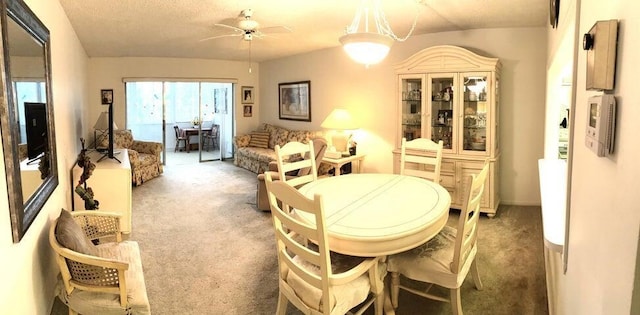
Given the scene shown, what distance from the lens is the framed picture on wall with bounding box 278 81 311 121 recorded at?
7073 mm

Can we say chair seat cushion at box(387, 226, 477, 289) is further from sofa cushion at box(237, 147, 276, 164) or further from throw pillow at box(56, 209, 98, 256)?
sofa cushion at box(237, 147, 276, 164)

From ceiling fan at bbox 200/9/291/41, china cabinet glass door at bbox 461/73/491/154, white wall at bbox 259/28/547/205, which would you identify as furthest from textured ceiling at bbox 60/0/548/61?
china cabinet glass door at bbox 461/73/491/154

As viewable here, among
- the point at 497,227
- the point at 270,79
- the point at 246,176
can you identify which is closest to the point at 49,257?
the point at 497,227

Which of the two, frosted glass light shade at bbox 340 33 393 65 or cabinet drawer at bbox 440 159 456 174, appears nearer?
frosted glass light shade at bbox 340 33 393 65

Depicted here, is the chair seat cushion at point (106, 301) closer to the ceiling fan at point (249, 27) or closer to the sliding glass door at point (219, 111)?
the ceiling fan at point (249, 27)

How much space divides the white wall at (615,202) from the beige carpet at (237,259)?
1.55 m

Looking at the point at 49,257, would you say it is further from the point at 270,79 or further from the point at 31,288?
the point at 270,79

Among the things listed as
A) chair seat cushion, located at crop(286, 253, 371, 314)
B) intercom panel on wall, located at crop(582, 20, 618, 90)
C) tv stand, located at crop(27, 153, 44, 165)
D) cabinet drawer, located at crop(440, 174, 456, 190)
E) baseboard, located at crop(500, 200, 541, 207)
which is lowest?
baseboard, located at crop(500, 200, 541, 207)

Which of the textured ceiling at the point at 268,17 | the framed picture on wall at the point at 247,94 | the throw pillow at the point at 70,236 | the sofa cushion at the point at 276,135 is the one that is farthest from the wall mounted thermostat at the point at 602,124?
the framed picture on wall at the point at 247,94

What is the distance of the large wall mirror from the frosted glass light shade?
5.64ft

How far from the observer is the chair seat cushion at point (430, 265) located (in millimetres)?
2223

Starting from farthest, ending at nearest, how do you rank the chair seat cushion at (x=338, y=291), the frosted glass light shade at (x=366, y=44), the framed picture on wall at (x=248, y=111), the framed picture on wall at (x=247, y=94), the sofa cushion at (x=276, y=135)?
the framed picture on wall at (x=248, y=111), the framed picture on wall at (x=247, y=94), the sofa cushion at (x=276, y=135), the frosted glass light shade at (x=366, y=44), the chair seat cushion at (x=338, y=291)

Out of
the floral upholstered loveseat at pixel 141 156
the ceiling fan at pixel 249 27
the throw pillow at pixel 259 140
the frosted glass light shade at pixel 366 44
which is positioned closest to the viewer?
the frosted glass light shade at pixel 366 44

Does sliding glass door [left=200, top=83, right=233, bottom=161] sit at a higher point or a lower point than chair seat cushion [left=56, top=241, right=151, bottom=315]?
higher
